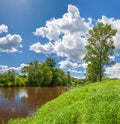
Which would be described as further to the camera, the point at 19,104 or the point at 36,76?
the point at 36,76

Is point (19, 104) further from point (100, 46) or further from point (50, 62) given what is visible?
point (50, 62)

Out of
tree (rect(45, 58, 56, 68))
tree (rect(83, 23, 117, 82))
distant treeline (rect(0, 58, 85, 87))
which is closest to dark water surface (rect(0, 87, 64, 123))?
tree (rect(83, 23, 117, 82))

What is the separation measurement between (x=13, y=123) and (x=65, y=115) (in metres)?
4.70

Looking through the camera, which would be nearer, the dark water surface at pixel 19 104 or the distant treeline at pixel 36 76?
the dark water surface at pixel 19 104

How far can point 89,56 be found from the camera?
38688 mm

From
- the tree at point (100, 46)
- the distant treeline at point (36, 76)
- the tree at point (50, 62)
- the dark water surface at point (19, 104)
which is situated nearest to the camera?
the dark water surface at point (19, 104)

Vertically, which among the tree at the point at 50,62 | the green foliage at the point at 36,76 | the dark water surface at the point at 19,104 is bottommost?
the dark water surface at the point at 19,104

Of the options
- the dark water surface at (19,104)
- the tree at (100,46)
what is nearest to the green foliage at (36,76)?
the dark water surface at (19,104)

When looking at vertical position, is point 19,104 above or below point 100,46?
below

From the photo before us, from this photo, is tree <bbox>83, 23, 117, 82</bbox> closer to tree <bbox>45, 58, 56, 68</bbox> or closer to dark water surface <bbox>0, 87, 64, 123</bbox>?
dark water surface <bbox>0, 87, 64, 123</bbox>

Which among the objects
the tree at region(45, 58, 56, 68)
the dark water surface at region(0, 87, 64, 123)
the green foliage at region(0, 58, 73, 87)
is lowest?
the dark water surface at region(0, 87, 64, 123)

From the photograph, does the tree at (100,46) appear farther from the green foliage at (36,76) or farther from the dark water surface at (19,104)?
the green foliage at (36,76)

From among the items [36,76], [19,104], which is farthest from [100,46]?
[36,76]

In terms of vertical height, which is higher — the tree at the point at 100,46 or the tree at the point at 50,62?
the tree at the point at 50,62
